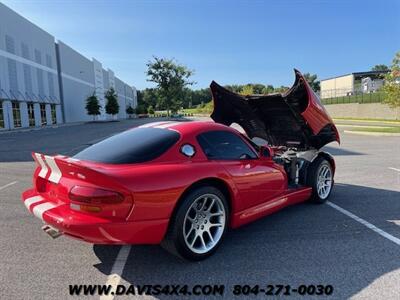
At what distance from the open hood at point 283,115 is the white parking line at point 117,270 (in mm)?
3165

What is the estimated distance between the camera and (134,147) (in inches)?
137

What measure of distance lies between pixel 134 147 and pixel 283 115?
9.83ft

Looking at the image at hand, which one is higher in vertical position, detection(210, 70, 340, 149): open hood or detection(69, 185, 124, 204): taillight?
detection(210, 70, 340, 149): open hood

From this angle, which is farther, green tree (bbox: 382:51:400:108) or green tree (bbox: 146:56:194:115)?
green tree (bbox: 146:56:194:115)

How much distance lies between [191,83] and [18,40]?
128 ft

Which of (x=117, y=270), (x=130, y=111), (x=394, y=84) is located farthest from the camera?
(x=130, y=111)

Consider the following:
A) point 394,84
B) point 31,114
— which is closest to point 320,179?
point 394,84

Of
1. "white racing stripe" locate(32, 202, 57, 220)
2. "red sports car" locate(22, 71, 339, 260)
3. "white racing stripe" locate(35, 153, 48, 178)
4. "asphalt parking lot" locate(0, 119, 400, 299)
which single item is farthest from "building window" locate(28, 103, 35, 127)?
"white racing stripe" locate(32, 202, 57, 220)

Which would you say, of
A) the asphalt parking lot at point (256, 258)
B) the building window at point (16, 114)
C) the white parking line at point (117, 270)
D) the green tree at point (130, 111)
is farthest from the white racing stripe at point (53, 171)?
the green tree at point (130, 111)

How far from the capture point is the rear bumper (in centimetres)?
273

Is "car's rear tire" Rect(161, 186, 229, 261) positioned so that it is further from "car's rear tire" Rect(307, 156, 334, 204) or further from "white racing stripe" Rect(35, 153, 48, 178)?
"car's rear tire" Rect(307, 156, 334, 204)

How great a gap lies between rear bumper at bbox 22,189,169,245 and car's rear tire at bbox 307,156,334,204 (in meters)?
2.91

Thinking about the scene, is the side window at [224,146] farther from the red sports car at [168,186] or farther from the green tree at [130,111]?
the green tree at [130,111]

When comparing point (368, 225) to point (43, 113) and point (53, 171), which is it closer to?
point (53, 171)
